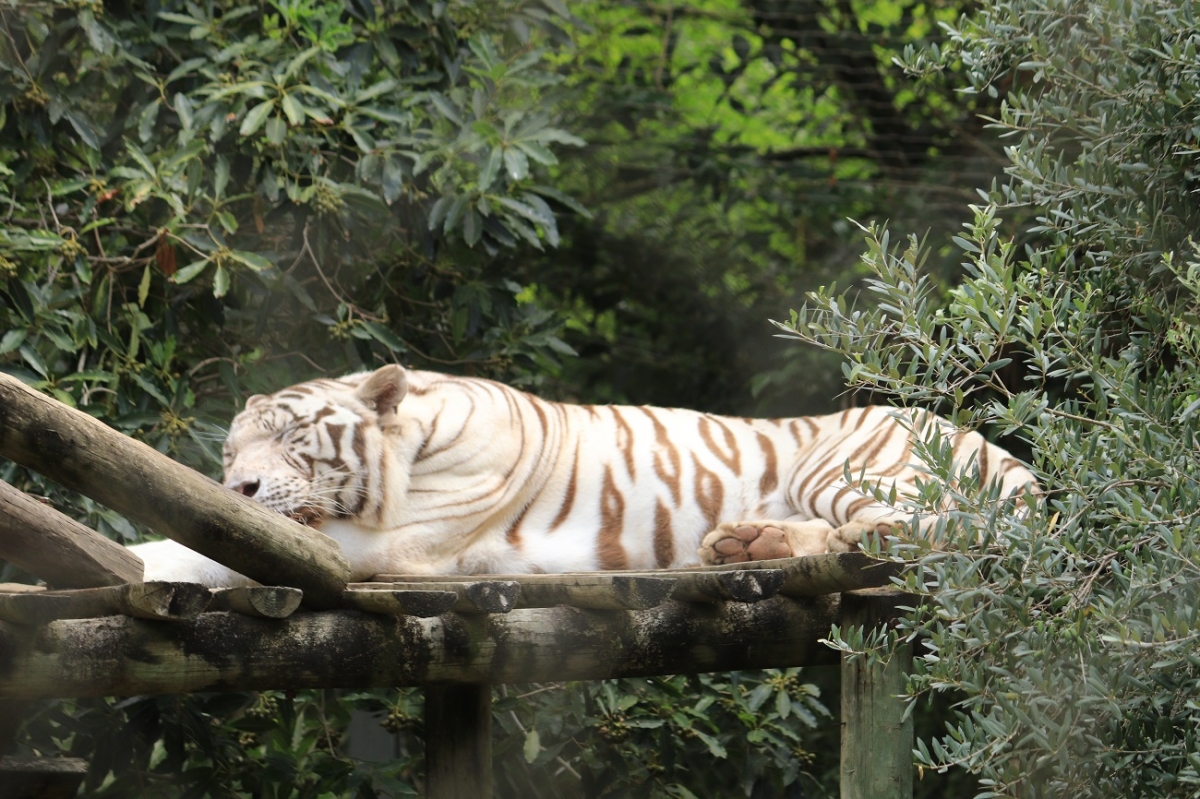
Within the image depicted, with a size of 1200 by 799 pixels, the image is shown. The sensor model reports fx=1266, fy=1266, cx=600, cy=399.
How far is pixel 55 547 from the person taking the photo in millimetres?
1707

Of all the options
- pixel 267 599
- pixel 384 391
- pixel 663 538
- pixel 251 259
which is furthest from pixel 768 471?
pixel 267 599

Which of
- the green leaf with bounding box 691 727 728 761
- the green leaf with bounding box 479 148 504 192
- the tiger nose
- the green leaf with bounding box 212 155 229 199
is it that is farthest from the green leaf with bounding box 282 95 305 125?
the green leaf with bounding box 691 727 728 761

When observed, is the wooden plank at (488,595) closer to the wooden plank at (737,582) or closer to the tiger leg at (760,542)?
the wooden plank at (737,582)

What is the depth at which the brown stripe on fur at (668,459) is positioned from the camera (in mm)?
2713

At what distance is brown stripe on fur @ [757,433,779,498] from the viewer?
9.01 ft

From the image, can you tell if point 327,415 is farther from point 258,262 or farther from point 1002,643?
point 1002,643

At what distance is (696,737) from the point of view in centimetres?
326

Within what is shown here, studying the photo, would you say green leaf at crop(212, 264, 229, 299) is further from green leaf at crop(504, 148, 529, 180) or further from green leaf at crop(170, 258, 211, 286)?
green leaf at crop(504, 148, 529, 180)

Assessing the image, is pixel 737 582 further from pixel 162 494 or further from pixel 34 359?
pixel 34 359

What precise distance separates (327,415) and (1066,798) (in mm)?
1499

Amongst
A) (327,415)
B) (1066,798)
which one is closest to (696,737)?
(327,415)

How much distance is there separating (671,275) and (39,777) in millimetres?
3078

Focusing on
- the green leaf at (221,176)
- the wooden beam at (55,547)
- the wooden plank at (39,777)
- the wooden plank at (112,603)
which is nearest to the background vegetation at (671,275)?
the green leaf at (221,176)

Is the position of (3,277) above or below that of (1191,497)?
above
